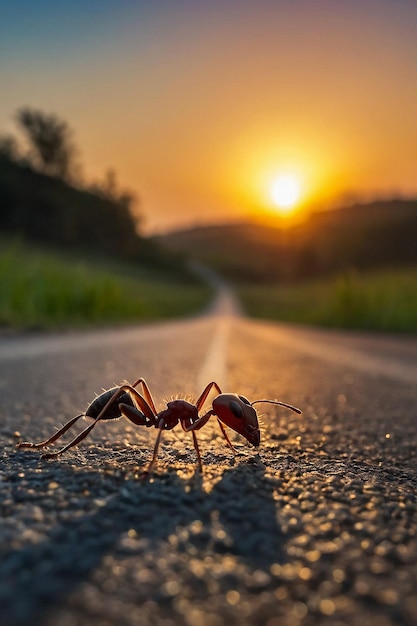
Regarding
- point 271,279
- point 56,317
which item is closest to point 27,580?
point 56,317

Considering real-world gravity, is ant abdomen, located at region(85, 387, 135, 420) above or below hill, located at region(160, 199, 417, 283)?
below

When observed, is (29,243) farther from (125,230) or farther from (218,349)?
(218,349)

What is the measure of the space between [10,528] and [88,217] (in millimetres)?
79382

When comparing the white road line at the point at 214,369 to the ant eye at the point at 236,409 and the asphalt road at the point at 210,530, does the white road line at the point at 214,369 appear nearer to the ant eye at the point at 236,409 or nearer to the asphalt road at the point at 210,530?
the asphalt road at the point at 210,530

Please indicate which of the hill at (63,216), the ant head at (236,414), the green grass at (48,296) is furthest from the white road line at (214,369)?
the hill at (63,216)

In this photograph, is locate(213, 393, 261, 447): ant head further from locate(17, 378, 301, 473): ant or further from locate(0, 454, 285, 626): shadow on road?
locate(0, 454, 285, 626): shadow on road

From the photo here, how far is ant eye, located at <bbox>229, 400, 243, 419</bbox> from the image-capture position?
1.90 meters

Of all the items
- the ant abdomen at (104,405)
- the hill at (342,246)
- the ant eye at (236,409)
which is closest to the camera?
the ant eye at (236,409)

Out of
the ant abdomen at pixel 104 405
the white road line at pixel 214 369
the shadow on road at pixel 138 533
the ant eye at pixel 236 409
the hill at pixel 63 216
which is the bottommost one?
the white road line at pixel 214 369

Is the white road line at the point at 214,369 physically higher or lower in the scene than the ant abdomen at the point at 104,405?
lower

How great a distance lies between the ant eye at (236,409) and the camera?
1900 mm

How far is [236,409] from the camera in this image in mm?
1909

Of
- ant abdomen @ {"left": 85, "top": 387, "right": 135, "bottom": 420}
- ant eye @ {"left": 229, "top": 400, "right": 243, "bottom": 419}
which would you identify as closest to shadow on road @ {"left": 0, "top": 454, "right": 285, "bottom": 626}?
ant eye @ {"left": 229, "top": 400, "right": 243, "bottom": 419}

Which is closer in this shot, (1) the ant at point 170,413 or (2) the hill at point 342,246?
(1) the ant at point 170,413
